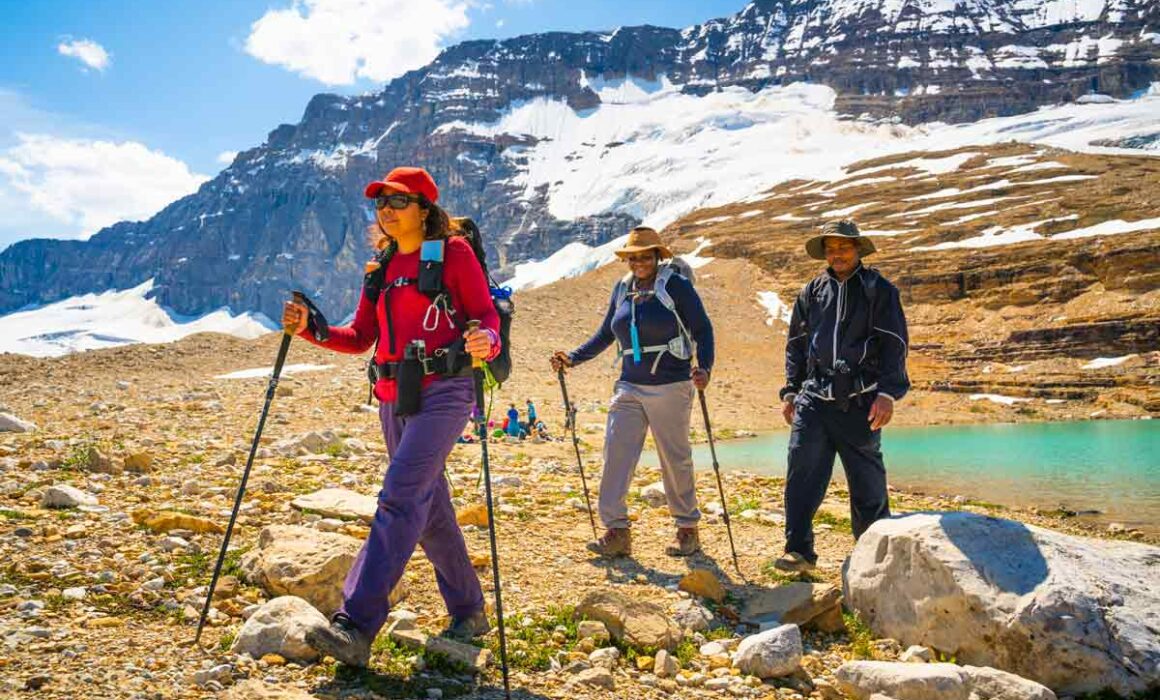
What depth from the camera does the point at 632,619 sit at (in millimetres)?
5047

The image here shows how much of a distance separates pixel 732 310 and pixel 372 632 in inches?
2264

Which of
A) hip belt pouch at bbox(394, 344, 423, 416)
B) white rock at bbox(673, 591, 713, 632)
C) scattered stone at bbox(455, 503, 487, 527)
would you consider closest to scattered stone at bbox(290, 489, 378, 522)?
scattered stone at bbox(455, 503, 487, 527)

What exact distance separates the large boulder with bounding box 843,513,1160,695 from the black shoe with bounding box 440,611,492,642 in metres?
2.62

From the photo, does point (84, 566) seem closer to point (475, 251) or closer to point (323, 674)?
point (323, 674)

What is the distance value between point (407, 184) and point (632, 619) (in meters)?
3.08

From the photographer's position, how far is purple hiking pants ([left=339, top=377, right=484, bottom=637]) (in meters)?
4.13

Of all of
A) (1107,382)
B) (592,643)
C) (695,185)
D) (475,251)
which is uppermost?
(695,185)

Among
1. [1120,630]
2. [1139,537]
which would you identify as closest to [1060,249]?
[1139,537]

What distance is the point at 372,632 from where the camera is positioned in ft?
13.5

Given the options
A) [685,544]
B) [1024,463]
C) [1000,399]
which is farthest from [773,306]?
[685,544]

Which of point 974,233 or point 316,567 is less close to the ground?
point 974,233

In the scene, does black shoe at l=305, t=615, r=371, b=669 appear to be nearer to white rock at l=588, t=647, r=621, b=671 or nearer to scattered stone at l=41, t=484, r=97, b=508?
white rock at l=588, t=647, r=621, b=671

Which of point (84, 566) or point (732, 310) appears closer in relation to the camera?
point (84, 566)

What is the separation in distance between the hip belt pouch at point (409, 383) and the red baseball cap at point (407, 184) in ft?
3.19
